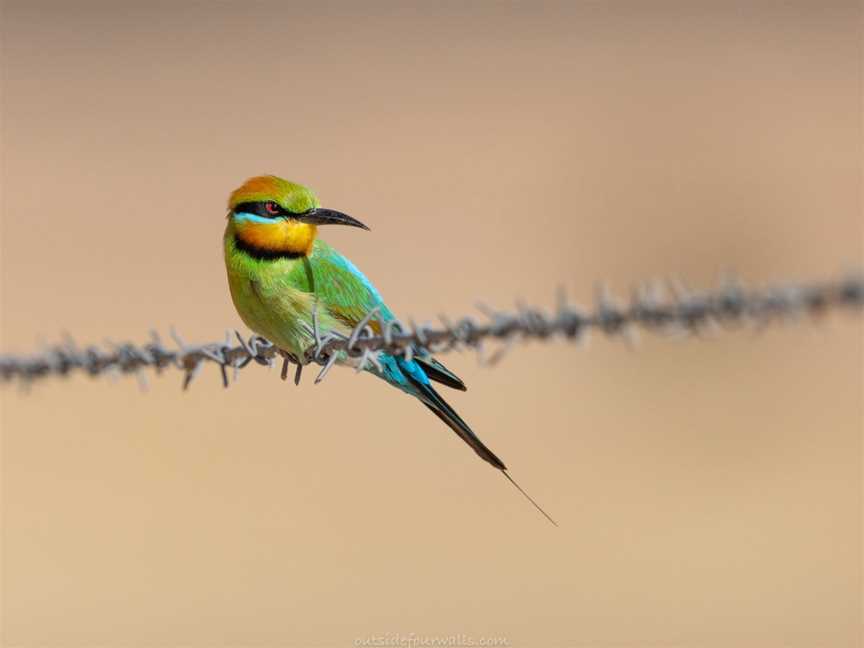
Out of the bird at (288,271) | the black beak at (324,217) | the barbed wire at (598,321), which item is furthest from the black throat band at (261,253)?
the barbed wire at (598,321)

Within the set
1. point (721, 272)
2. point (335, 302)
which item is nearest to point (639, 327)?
point (721, 272)

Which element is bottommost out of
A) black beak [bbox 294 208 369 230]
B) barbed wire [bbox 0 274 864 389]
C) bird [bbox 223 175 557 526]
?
barbed wire [bbox 0 274 864 389]

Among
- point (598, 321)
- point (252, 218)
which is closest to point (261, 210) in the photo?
point (252, 218)

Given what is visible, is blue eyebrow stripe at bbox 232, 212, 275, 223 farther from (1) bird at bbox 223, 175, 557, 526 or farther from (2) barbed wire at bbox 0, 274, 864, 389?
(2) barbed wire at bbox 0, 274, 864, 389

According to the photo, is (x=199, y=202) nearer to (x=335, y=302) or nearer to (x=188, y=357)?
(x=335, y=302)

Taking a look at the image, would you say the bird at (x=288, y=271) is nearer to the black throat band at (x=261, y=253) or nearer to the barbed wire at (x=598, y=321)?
the black throat band at (x=261, y=253)

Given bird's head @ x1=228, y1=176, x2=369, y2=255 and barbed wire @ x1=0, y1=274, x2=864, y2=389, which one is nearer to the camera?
barbed wire @ x1=0, y1=274, x2=864, y2=389

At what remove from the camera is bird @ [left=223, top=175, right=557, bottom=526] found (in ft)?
10.3

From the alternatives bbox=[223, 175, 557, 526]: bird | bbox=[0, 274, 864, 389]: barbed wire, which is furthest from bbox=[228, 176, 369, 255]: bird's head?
bbox=[0, 274, 864, 389]: barbed wire

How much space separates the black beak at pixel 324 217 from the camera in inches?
124

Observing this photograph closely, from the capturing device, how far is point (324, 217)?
125 inches

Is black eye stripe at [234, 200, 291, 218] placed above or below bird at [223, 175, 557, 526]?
above

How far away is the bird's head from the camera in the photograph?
10.5 feet

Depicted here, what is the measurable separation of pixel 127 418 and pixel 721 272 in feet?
20.1
